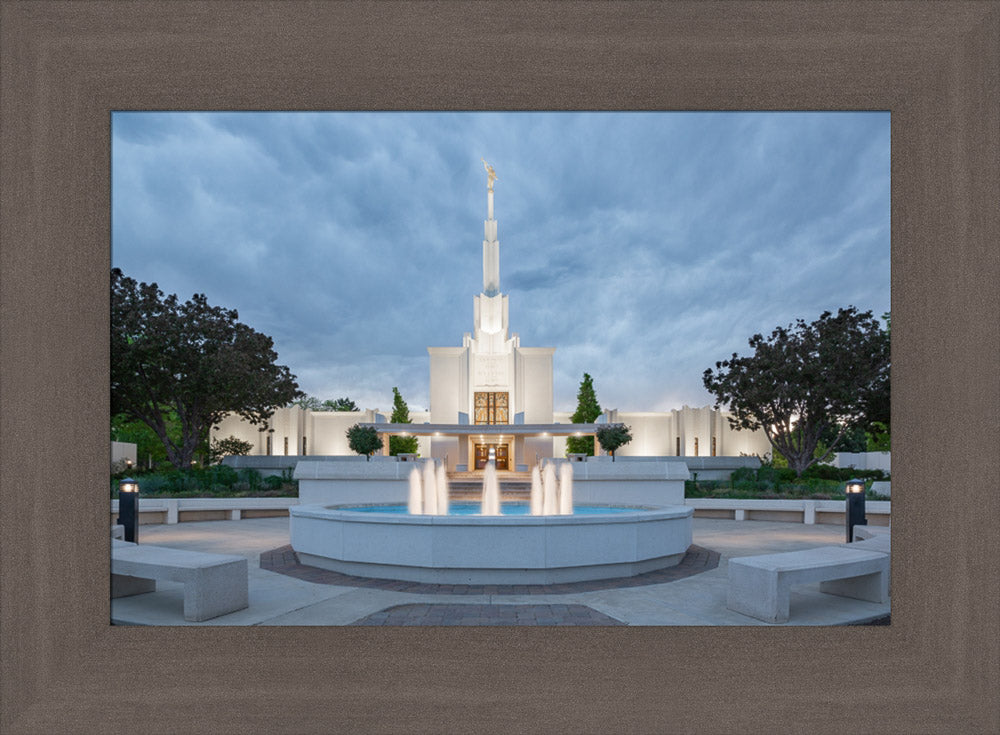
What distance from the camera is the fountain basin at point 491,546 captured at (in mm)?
6156

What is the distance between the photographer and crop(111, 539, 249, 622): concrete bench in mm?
4941

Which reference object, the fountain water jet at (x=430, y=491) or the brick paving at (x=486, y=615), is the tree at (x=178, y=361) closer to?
the fountain water jet at (x=430, y=491)

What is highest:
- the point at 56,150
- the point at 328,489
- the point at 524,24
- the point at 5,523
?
the point at 524,24

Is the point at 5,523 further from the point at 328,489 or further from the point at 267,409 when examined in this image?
the point at 267,409

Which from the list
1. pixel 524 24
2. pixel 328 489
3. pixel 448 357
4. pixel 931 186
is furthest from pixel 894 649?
pixel 448 357

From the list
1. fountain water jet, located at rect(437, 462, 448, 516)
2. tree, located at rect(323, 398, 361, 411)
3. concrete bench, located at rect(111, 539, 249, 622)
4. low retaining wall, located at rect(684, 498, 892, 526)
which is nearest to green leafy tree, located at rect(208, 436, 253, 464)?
fountain water jet, located at rect(437, 462, 448, 516)

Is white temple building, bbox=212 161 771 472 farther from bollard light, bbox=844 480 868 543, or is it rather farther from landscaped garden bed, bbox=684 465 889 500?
bollard light, bbox=844 480 868 543

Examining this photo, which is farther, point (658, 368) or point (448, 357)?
point (448, 357)

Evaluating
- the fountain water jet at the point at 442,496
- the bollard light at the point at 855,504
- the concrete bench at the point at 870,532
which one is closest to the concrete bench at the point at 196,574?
the fountain water jet at the point at 442,496

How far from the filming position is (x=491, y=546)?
6164 mm

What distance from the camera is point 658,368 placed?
87.0 feet

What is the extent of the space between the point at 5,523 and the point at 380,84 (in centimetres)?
409

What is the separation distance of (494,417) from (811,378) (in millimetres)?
14973

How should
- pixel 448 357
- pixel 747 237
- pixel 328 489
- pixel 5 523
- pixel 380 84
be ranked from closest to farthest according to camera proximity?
pixel 5 523, pixel 380 84, pixel 328 489, pixel 747 237, pixel 448 357
